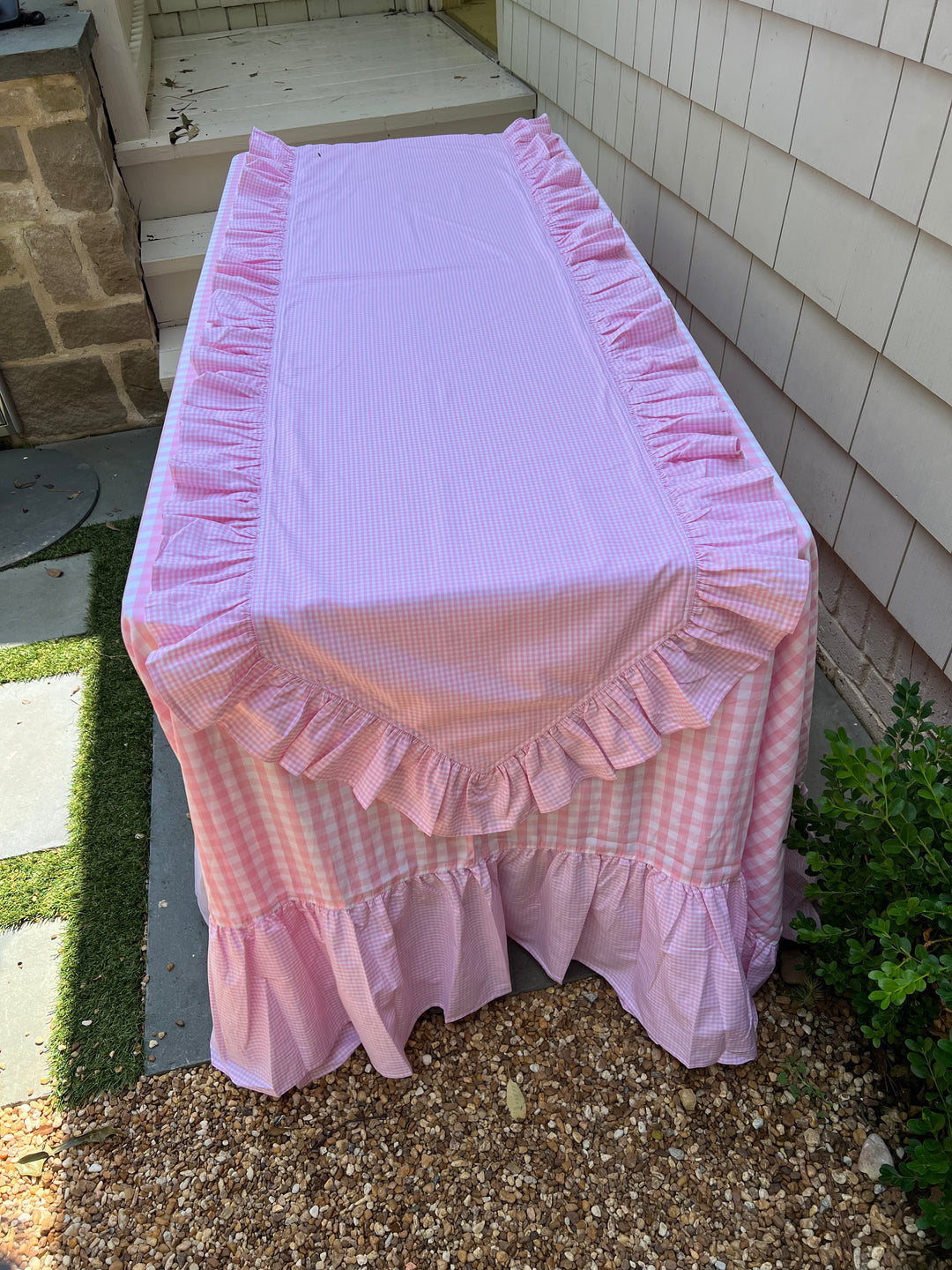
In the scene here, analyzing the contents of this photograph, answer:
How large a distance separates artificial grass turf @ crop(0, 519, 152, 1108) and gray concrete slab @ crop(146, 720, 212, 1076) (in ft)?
0.08

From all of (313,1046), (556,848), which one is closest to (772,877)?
(556,848)

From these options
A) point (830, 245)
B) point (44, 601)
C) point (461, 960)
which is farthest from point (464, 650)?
point (44, 601)

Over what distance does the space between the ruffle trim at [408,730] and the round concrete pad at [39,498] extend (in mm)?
1496

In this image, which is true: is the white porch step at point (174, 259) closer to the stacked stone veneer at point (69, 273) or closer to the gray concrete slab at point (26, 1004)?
the stacked stone veneer at point (69, 273)

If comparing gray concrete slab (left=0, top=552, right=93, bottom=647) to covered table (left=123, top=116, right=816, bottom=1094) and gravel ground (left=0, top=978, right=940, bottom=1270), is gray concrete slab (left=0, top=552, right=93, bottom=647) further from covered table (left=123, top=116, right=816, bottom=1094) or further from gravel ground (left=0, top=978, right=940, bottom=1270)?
gravel ground (left=0, top=978, right=940, bottom=1270)

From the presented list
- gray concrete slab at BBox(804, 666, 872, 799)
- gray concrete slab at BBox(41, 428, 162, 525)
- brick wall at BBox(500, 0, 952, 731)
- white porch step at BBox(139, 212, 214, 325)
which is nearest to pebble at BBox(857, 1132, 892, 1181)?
gray concrete slab at BBox(804, 666, 872, 799)

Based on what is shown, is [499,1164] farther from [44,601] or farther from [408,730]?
[44,601]

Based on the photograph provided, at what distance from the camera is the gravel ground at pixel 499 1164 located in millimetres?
1341

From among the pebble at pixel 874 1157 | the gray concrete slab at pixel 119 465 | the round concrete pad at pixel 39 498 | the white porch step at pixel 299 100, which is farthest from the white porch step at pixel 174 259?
the pebble at pixel 874 1157

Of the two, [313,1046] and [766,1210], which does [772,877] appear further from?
[313,1046]

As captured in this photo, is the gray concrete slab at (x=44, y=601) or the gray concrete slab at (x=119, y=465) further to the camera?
the gray concrete slab at (x=119, y=465)

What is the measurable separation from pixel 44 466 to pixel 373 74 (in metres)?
2.01

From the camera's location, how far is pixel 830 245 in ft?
5.57

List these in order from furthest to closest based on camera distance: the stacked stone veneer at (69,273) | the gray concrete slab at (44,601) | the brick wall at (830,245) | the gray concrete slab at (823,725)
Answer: the stacked stone veneer at (69,273)
the gray concrete slab at (44,601)
the gray concrete slab at (823,725)
the brick wall at (830,245)
